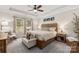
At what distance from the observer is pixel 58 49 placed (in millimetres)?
1843

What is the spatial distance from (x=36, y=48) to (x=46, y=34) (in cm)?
32

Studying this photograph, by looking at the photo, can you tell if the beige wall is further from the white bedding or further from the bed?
the white bedding

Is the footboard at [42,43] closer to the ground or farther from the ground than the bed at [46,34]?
closer to the ground

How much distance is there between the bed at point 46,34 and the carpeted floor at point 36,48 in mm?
85

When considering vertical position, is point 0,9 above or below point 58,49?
above

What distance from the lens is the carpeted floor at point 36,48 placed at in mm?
1790

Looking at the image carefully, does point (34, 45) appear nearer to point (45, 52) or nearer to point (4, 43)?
point (45, 52)

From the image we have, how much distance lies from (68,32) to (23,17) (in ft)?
2.93

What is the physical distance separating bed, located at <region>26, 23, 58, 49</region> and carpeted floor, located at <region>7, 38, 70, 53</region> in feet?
0.28

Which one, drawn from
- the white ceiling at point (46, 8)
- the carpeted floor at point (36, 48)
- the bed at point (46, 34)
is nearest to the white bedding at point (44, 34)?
the bed at point (46, 34)

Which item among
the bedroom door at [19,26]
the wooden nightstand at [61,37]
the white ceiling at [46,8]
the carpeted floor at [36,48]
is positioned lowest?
the carpeted floor at [36,48]

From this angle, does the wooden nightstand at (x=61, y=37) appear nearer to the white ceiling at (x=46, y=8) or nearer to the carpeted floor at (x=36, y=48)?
the carpeted floor at (x=36, y=48)
